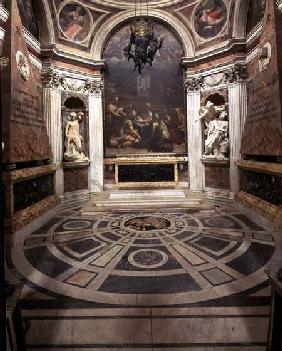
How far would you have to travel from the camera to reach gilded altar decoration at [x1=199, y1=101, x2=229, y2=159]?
393 inches

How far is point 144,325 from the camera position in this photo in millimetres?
2949

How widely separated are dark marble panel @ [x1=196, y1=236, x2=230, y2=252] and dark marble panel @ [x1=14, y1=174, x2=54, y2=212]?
4318 mm

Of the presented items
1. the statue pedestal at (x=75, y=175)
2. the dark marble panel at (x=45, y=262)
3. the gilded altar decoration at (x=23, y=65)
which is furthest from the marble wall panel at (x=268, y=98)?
the statue pedestal at (x=75, y=175)

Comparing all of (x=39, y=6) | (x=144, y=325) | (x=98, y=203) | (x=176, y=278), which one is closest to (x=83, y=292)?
(x=144, y=325)

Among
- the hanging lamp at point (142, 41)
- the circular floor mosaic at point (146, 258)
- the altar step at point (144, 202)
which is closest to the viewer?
the circular floor mosaic at point (146, 258)

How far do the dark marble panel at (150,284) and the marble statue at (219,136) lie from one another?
281 inches

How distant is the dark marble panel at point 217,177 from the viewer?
10.0 m

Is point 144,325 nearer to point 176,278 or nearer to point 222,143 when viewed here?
point 176,278

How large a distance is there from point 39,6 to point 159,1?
558cm

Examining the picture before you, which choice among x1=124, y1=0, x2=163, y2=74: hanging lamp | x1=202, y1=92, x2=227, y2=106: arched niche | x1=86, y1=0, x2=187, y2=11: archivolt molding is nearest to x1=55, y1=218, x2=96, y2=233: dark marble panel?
x1=124, y1=0, x2=163, y2=74: hanging lamp

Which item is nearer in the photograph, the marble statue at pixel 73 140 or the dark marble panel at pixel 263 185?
the dark marble panel at pixel 263 185

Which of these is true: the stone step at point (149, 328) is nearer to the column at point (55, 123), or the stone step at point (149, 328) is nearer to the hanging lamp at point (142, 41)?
the column at point (55, 123)

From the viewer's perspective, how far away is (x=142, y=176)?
39.5 ft

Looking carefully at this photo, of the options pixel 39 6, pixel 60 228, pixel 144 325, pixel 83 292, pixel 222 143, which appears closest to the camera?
pixel 144 325
